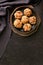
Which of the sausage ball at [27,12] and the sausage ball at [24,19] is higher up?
the sausage ball at [27,12]

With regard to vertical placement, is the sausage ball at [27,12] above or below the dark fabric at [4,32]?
above

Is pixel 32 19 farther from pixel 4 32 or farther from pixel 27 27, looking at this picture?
pixel 4 32

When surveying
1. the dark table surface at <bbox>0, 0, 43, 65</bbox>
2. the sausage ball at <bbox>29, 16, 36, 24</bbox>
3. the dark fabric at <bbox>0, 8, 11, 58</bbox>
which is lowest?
the dark table surface at <bbox>0, 0, 43, 65</bbox>

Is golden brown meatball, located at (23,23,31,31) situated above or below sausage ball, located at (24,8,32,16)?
below

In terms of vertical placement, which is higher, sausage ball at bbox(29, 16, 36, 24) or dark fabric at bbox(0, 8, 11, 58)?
sausage ball at bbox(29, 16, 36, 24)

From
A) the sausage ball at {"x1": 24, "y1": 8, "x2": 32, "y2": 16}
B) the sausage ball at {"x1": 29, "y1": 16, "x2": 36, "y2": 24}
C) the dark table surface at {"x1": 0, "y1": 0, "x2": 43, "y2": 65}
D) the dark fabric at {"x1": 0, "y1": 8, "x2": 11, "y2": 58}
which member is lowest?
the dark table surface at {"x1": 0, "y1": 0, "x2": 43, "y2": 65}

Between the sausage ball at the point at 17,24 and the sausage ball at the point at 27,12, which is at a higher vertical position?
the sausage ball at the point at 27,12

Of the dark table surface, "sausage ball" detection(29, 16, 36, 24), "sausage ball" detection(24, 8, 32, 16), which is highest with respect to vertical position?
"sausage ball" detection(24, 8, 32, 16)

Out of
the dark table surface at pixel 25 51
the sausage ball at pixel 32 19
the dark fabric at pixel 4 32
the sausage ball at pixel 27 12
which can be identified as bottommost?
the dark table surface at pixel 25 51

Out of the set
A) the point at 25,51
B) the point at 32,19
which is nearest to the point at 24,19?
the point at 32,19
